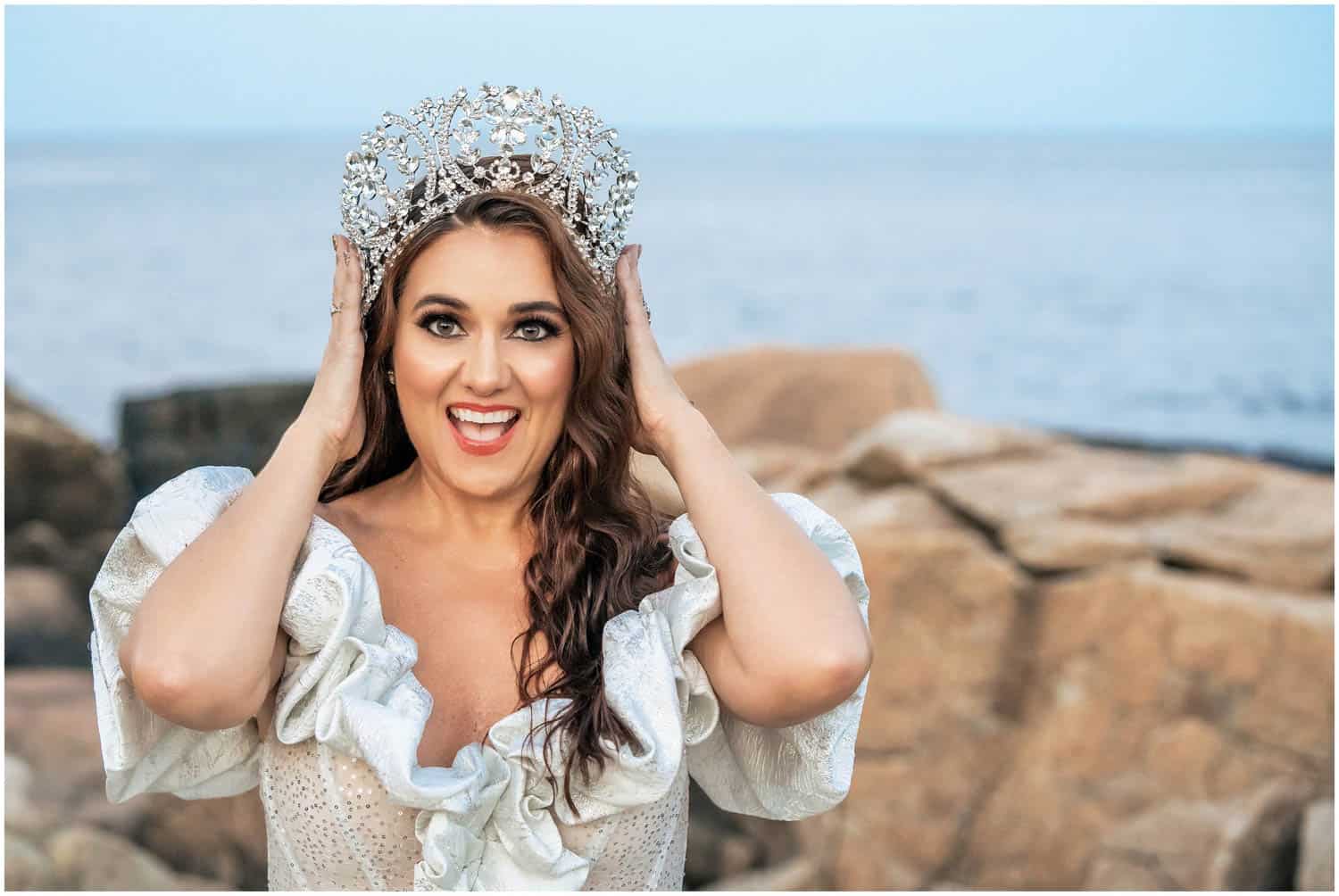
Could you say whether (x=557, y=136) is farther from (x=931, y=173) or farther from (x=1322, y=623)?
(x=931, y=173)

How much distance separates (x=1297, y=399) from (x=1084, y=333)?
3.89 meters

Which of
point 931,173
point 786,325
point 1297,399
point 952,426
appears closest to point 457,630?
point 952,426

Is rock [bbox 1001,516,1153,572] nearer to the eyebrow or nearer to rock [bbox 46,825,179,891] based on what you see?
rock [bbox 46,825,179,891]

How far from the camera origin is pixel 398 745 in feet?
6.38

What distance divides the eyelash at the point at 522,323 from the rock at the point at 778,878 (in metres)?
3.43

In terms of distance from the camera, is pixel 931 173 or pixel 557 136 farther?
pixel 931 173

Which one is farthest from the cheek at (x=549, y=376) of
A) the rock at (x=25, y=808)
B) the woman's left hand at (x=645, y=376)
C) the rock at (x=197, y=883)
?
the rock at (x=25, y=808)

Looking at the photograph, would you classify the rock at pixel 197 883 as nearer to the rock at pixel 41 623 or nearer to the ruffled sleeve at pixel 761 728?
the rock at pixel 41 623

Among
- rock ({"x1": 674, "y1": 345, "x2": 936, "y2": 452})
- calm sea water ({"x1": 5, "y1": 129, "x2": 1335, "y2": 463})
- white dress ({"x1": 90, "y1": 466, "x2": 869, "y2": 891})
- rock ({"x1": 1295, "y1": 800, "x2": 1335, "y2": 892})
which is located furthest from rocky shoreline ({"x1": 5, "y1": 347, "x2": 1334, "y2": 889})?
white dress ({"x1": 90, "y1": 466, "x2": 869, "y2": 891})

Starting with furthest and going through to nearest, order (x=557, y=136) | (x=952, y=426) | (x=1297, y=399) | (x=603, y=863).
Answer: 1. (x=1297, y=399)
2. (x=952, y=426)
3. (x=557, y=136)
4. (x=603, y=863)

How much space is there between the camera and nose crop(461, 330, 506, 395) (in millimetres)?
2086

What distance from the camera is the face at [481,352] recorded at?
6.97 feet

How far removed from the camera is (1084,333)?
1856 cm

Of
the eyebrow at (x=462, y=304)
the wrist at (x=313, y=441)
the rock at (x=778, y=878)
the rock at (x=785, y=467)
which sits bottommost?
the rock at (x=778, y=878)
